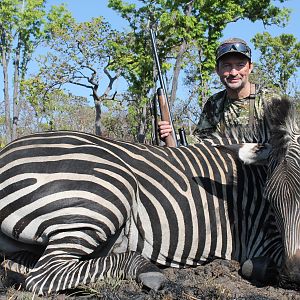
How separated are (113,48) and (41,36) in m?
4.63

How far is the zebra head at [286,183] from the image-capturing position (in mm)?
2633

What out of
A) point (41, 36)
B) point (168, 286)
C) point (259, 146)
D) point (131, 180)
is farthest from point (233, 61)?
point (41, 36)

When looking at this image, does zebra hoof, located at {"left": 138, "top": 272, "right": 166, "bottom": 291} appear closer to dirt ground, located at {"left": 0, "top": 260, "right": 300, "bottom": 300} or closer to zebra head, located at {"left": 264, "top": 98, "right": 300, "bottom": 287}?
dirt ground, located at {"left": 0, "top": 260, "right": 300, "bottom": 300}

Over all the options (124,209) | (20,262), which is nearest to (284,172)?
(124,209)

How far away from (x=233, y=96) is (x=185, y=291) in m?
2.67

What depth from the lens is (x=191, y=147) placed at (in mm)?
3672

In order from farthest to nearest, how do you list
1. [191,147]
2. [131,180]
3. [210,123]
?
1. [210,123]
2. [191,147]
3. [131,180]

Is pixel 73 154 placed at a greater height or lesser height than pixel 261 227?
greater

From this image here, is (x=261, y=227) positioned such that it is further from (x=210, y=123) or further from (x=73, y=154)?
(x=210, y=123)

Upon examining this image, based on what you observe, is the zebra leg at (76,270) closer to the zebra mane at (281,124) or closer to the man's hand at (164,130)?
the zebra mane at (281,124)

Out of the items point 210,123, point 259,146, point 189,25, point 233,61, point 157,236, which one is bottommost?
point 157,236

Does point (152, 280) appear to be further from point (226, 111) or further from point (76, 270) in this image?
point (226, 111)

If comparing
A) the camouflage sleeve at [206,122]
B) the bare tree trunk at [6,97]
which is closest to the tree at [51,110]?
the bare tree trunk at [6,97]

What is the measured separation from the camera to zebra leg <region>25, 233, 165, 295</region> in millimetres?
2691
